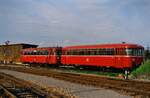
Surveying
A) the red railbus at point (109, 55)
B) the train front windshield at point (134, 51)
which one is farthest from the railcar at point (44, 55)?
the train front windshield at point (134, 51)

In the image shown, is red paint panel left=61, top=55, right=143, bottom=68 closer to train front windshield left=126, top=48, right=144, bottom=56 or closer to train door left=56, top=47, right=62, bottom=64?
train front windshield left=126, top=48, right=144, bottom=56

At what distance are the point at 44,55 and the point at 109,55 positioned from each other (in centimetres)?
1738

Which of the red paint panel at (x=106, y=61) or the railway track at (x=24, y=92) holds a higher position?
the red paint panel at (x=106, y=61)

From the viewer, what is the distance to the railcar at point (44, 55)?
Result: 47872 mm

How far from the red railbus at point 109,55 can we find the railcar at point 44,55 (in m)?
5.52

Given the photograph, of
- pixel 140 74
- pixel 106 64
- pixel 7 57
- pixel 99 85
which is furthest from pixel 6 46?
pixel 99 85

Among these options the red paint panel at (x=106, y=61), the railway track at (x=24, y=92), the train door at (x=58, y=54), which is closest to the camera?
the railway track at (x=24, y=92)

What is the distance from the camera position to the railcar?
1885 inches

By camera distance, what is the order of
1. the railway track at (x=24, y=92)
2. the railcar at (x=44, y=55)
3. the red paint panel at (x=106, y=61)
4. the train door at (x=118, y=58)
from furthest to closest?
1. the railcar at (x=44, y=55)
2. the train door at (x=118, y=58)
3. the red paint panel at (x=106, y=61)
4. the railway track at (x=24, y=92)

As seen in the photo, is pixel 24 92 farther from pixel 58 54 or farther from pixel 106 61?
pixel 58 54

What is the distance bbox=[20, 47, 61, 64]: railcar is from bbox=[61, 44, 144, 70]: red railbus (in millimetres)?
5515

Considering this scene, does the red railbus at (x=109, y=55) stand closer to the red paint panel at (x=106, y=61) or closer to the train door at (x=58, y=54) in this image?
the red paint panel at (x=106, y=61)

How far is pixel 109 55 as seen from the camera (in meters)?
35.5

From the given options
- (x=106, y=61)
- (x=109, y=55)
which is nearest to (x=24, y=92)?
(x=109, y=55)
